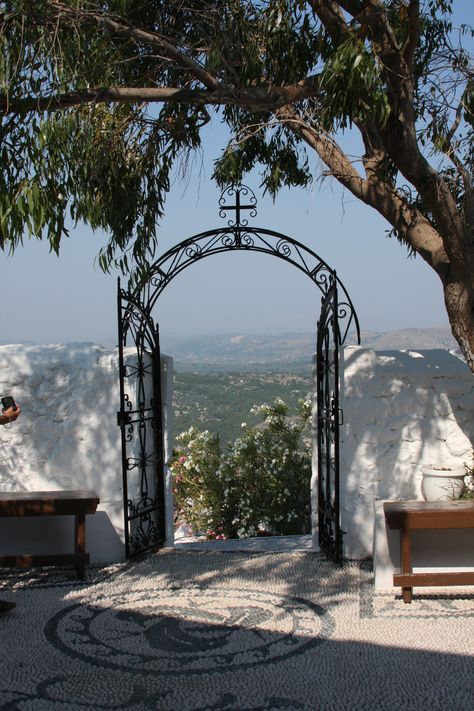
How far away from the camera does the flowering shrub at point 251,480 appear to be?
7.84m

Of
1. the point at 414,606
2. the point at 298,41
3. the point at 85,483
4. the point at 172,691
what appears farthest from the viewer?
the point at 85,483

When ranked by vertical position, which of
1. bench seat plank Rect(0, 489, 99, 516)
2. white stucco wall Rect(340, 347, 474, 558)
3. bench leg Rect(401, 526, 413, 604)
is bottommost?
bench leg Rect(401, 526, 413, 604)

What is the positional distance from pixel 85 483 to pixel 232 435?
8.67 ft

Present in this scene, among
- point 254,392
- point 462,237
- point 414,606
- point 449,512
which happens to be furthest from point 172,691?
point 254,392

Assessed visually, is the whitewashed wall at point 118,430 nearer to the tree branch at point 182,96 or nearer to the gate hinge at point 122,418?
the gate hinge at point 122,418

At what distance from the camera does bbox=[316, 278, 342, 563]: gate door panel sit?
19.6ft

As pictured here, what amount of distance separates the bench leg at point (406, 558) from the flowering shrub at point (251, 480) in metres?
2.68

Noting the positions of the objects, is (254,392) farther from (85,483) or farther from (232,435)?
(85,483)

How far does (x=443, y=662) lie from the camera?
412 cm

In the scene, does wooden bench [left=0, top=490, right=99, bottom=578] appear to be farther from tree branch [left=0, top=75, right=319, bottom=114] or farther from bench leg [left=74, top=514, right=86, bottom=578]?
tree branch [left=0, top=75, right=319, bottom=114]

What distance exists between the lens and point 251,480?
26.3ft

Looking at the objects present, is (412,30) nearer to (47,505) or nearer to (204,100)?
(204,100)

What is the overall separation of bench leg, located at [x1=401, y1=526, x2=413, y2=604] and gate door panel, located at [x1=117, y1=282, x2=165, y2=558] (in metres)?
2.09

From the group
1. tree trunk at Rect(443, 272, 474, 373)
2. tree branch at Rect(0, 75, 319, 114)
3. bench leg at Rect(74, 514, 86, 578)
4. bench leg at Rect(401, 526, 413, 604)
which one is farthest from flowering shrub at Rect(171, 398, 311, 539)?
tree branch at Rect(0, 75, 319, 114)
